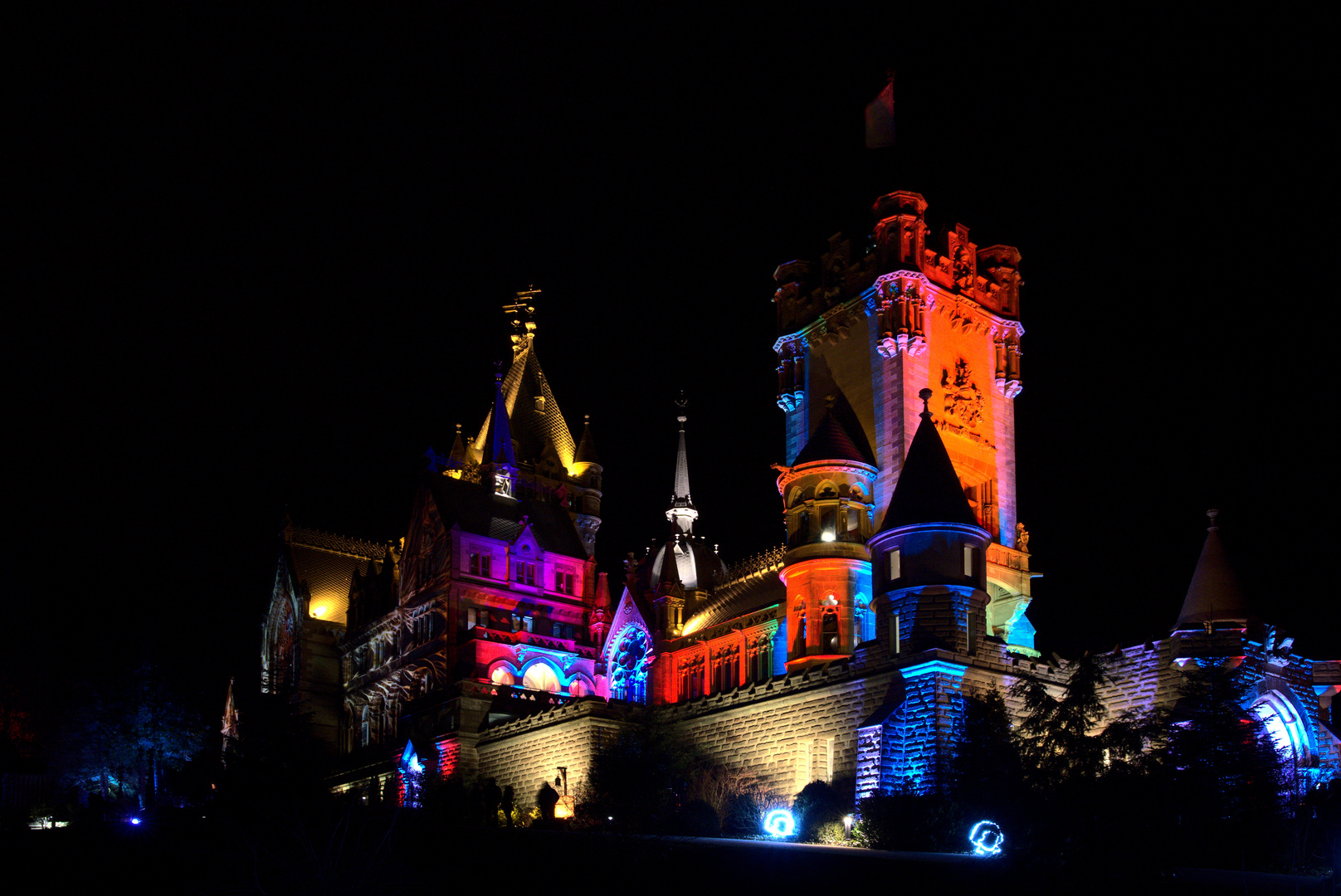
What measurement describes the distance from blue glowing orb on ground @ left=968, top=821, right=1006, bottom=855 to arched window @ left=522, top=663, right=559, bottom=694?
3418 cm

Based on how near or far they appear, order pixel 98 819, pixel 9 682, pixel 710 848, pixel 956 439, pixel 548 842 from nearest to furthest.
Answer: pixel 710 848, pixel 548 842, pixel 98 819, pixel 956 439, pixel 9 682

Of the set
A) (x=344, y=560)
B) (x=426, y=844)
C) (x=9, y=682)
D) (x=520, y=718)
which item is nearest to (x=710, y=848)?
(x=426, y=844)

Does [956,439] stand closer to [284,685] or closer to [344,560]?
[284,685]

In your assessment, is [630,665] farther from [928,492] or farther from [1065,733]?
[1065,733]

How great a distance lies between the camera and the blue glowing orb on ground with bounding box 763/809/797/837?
121 feet

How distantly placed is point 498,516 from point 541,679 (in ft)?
29.1

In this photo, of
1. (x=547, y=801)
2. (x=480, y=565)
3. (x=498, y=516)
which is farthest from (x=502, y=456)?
(x=547, y=801)

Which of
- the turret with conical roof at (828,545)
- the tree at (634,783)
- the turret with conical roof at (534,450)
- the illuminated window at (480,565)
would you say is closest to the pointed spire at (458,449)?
the turret with conical roof at (534,450)

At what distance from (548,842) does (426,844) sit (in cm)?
298

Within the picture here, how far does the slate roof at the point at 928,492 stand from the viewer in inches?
1505

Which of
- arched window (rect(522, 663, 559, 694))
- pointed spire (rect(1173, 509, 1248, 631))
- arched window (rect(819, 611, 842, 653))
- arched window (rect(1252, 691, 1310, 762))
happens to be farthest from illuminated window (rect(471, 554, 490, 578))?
arched window (rect(1252, 691, 1310, 762))

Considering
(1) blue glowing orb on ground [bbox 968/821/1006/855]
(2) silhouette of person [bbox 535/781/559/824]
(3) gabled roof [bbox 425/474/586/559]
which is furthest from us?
(3) gabled roof [bbox 425/474/586/559]

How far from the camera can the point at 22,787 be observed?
56312mm

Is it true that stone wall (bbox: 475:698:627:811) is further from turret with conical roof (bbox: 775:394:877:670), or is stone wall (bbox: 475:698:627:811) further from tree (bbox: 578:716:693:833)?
turret with conical roof (bbox: 775:394:877:670)
